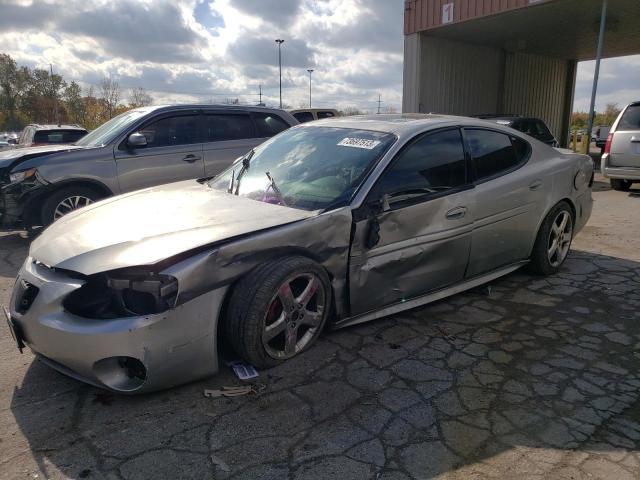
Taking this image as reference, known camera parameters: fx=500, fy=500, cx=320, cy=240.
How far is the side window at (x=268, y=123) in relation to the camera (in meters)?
7.36

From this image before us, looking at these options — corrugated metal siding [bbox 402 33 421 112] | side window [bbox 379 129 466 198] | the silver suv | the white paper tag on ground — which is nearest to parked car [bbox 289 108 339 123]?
corrugated metal siding [bbox 402 33 421 112]

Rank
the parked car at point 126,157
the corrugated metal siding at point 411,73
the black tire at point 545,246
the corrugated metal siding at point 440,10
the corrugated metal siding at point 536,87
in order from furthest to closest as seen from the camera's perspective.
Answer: the corrugated metal siding at point 536,87
the corrugated metal siding at point 411,73
the corrugated metal siding at point 440,10
the parked car at point 126,157
the black tire at point 545,246

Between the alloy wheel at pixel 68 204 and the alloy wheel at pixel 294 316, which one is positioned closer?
the alloy wheel at pixel 294 316

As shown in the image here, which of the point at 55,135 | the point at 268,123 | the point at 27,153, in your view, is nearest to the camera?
the point at 27,153

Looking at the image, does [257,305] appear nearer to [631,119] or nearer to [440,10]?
[631,119]

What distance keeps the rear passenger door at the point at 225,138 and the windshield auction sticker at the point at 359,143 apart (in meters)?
3.50

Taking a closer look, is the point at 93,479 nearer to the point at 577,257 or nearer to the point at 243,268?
the point at 243,268

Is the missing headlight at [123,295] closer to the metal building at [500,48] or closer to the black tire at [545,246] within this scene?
the black tire at [545,246]

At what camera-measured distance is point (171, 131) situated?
21.7ft

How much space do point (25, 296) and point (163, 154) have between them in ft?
13.3

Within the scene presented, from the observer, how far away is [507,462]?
2.22 metres

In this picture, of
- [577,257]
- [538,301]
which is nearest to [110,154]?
[538,301]

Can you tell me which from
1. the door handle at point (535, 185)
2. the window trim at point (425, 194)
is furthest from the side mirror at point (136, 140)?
Answer: the door handle at point (535, 185)

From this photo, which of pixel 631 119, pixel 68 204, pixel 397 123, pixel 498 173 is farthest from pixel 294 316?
pixel 631 119
